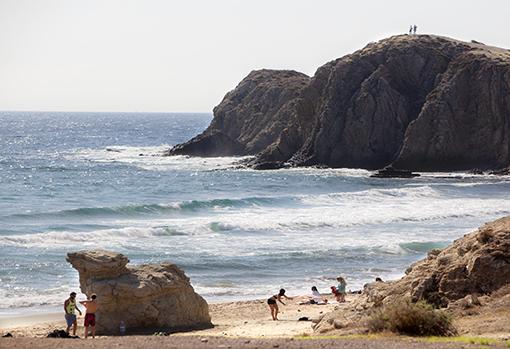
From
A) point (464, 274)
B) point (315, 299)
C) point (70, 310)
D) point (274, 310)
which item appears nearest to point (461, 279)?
point (464, 274)

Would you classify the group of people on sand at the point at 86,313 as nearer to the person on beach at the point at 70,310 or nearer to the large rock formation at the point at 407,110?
the person on beach at the point at 70,310

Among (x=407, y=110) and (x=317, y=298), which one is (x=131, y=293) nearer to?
(x=317, y=298)

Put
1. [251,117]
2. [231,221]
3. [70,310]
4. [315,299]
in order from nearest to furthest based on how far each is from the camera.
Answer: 1. [70,310]
2. [315,299]
3. [231,221]
4. [251,117]

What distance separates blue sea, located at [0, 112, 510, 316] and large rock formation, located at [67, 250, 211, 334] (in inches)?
181

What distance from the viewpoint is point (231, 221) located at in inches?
1864

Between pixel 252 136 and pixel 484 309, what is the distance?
3305 inches

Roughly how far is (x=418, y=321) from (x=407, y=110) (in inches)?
2543

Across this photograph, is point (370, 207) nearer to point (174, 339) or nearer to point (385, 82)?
point (385, 82)

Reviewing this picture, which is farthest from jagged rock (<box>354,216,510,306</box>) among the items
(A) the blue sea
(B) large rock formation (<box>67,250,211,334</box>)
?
(A) the blue sea

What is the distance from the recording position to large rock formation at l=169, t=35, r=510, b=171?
247ft

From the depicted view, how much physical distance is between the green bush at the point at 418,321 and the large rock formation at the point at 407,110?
59348 millimetres

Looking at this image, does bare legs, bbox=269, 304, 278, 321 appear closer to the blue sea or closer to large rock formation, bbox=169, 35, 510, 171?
the blue sea

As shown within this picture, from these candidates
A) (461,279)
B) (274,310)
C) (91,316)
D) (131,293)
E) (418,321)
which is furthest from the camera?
(274,310)

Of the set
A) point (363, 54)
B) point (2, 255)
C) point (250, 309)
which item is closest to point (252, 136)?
point (363, 54)
